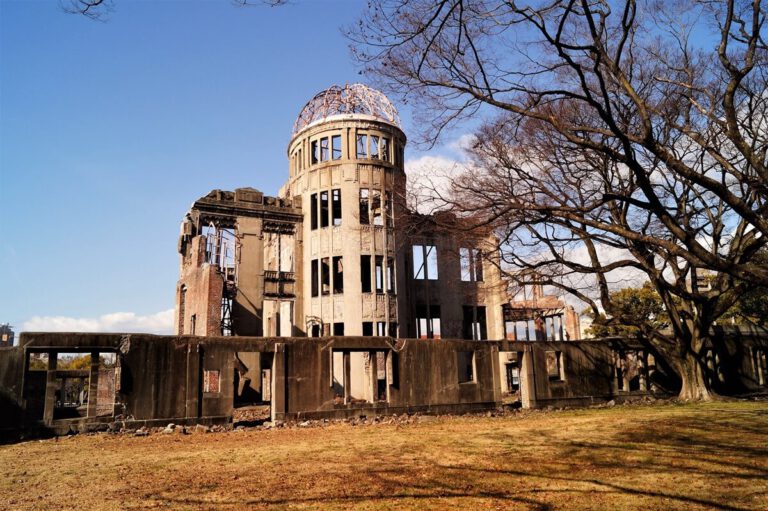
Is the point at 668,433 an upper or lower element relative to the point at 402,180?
lower

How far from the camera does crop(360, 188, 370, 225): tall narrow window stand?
29.2m

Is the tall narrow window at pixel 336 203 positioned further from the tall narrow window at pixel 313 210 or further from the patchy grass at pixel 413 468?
the patchy grass at pixel 413 468

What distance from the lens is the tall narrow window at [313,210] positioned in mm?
30203

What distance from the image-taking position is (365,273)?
30.0 m

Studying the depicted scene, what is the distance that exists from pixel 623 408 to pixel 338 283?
52.9 ft

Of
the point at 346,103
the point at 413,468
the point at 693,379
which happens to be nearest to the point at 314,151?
the point at 346,103

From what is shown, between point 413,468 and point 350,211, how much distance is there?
812 inches

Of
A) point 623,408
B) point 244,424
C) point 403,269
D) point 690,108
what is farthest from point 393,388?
point 690,108

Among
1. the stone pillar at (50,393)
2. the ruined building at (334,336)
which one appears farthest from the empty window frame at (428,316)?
the stone pillar at (50,393)

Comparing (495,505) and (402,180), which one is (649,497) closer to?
(495,505)

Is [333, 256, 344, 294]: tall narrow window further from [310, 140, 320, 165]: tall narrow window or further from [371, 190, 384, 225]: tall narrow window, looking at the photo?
[310, 140, 320, 165]: tall narrow window

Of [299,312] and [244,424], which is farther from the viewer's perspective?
[299,312]

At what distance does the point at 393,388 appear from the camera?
65.0ft

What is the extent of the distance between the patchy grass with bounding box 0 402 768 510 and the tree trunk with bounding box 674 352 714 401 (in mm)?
6137
